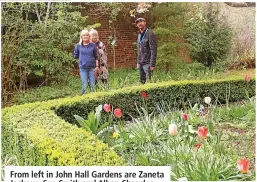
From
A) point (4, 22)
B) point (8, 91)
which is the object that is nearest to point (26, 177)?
point (8, 91)

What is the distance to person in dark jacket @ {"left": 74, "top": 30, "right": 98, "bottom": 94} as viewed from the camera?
458cm

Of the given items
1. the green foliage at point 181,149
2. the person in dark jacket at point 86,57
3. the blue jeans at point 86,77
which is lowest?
the green foliage at point 181,149

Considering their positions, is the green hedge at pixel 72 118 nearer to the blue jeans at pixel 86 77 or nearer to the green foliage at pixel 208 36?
the blue jeans at pixel 86 77

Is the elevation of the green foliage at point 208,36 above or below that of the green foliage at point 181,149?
above

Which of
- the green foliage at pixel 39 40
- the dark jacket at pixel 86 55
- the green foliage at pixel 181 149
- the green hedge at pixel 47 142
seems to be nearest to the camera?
the green hedge at pixel 47 142

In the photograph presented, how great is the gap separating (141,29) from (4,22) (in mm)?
1441

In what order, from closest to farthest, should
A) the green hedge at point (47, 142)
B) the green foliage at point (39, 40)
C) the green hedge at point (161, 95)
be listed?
the green hedge at point (47, 142)
the green hedge at point (161, 95)
the green foliage at point (39, 40)

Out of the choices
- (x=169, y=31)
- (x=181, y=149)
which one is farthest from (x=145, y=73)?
(x=181, y=149)

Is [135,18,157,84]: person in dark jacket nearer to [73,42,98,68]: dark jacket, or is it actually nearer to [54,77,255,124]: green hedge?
[54,77,255,124]: green hedge

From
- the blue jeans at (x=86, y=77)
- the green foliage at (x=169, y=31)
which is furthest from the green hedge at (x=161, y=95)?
the green foliage at (x=169, y=31)

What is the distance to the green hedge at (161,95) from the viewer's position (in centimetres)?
416

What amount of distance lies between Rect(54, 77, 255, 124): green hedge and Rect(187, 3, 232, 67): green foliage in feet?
1.31

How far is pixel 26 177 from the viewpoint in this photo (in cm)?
298

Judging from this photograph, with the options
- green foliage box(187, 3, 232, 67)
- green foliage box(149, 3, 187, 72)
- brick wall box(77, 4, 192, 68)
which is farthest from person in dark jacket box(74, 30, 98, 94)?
green foliage box(187, 3, 232, 67)
